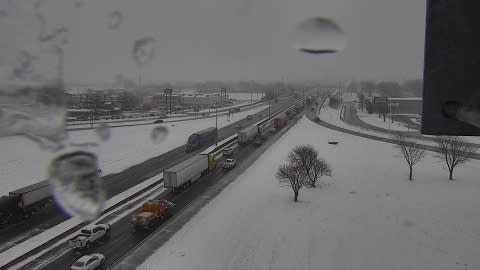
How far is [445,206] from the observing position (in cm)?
1800

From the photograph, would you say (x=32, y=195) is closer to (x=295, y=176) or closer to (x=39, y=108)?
(x=39, y=108)

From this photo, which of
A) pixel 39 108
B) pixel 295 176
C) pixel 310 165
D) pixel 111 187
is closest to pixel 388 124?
pixel 310 165

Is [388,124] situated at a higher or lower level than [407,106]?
lower

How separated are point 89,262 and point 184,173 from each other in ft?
31.8

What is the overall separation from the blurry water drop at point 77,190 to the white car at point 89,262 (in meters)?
4.64

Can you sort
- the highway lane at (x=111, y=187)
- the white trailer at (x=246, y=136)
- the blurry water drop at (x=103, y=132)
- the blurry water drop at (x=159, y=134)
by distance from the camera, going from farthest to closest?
the blurry water drop at (x=103, y=132) → the blurry water drop at (x=159, y=134) → the white trailer at (x=246, y=136) → the highway lane at (x=111, y=187)

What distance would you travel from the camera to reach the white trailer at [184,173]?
2009 cm

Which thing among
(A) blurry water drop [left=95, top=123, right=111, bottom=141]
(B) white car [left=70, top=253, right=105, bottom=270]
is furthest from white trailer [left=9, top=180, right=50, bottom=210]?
(A) blurry water drop [left=95, top=123, right=111, bottom=141]

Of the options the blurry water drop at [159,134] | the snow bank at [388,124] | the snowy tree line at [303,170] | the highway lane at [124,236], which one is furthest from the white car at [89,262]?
the snow bank at [388,124]

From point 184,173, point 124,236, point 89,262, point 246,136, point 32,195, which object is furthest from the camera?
point 246,136

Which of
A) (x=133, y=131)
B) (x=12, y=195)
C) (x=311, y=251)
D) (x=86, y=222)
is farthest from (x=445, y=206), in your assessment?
(x=133, y=131)

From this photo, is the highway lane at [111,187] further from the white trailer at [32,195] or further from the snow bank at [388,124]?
the snow bank at [388,124]

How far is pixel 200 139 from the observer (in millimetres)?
34656

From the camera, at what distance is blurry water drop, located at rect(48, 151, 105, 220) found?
1592 centimetres
